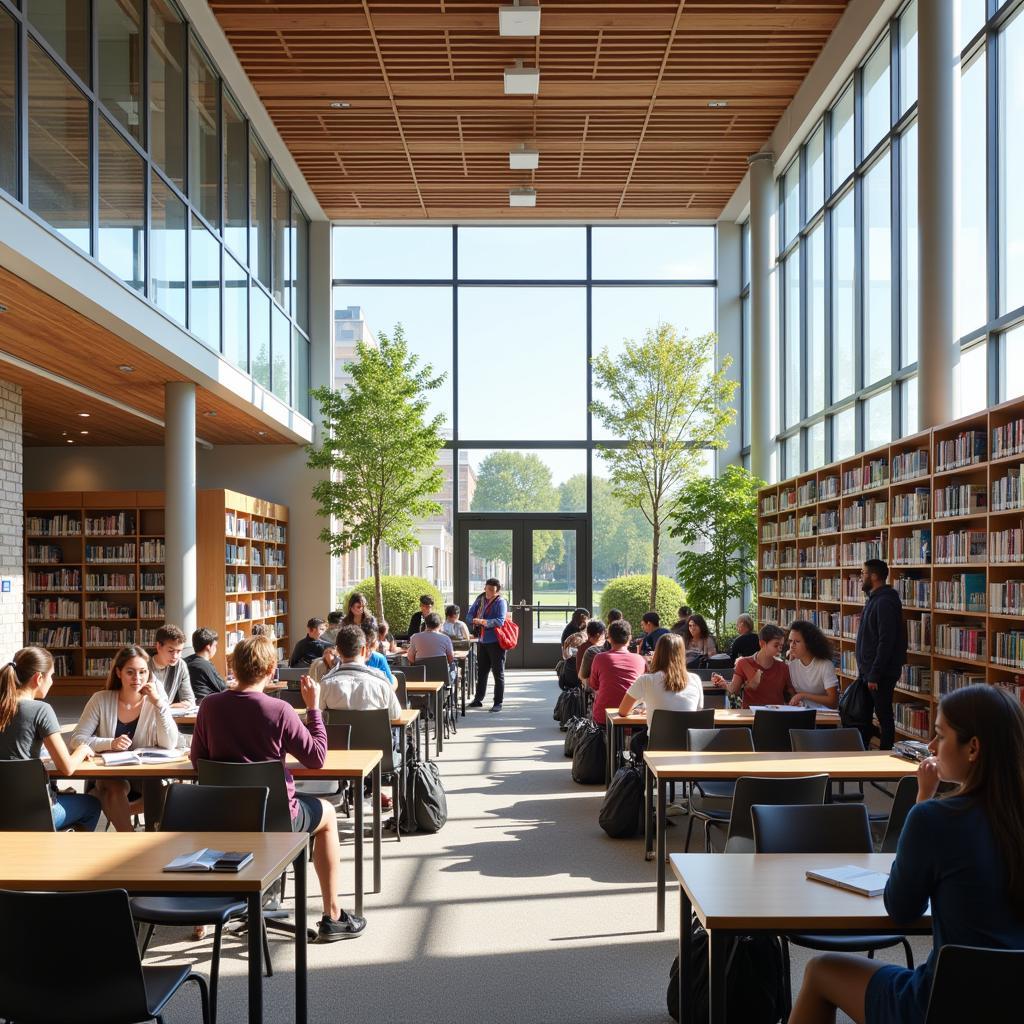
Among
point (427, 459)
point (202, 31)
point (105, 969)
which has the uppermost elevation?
point (202, 31)

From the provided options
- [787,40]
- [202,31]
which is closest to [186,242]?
[202,31]

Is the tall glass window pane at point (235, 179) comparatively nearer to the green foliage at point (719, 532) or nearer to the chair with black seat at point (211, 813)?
the green foliage at point (719, 532)

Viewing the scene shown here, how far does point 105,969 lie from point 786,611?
10495 millimetres

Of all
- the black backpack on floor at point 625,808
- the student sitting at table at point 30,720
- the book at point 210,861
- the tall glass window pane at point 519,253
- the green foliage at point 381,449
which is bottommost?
the black backpack on floor at point 625,808

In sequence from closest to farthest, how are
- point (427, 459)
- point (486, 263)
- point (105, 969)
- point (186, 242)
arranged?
point (105, 969) < point (186, 242) < point (427, 459) < point (486, 263)

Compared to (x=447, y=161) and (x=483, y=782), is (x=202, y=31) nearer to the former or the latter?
(x=447, y=161)

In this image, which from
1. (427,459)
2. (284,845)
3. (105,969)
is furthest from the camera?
(427,459)

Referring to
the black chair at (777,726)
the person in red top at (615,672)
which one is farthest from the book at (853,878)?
the person in red top at (615,672)

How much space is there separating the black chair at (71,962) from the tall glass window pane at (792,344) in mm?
12241

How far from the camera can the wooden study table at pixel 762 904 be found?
2.83 metres

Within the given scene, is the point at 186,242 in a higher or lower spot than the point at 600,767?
higher

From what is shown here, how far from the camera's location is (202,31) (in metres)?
10.8

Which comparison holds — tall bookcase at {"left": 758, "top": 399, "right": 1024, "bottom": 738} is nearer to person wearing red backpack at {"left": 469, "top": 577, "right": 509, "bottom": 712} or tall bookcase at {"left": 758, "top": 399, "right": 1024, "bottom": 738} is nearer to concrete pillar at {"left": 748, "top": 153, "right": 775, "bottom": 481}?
concrete pillar at {"left": 748, "top": 153, "right": 775, "bottom": 481}

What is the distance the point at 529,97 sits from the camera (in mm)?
12992
